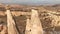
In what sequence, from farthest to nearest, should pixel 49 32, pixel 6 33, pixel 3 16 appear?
pixel 3 16, pixel 49 32, pixel 6 33

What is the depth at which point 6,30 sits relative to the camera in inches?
168

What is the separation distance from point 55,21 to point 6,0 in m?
2.30

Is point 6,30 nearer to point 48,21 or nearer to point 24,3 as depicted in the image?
point 48,21

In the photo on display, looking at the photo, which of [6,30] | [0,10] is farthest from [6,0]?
[6,30]

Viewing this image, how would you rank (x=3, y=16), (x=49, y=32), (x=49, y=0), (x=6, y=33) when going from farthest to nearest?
(x=49, y=0), (x=3, y=16), (x=49, y=32), (x=6, y=33)

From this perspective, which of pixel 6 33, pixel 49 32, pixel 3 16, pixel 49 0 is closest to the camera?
pixel 6 33

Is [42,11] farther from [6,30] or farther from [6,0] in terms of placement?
[6,30]

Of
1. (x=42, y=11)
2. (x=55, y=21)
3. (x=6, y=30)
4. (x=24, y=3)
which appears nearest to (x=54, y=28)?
(x=55, y=21)

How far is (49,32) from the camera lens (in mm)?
5352

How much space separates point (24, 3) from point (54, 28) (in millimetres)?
2135

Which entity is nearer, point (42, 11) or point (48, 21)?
point (48, 21)

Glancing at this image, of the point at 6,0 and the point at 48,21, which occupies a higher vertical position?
the point at 6,0

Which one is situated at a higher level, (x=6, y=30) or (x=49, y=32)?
(x=6, y=30)

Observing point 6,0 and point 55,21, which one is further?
point 6,0
